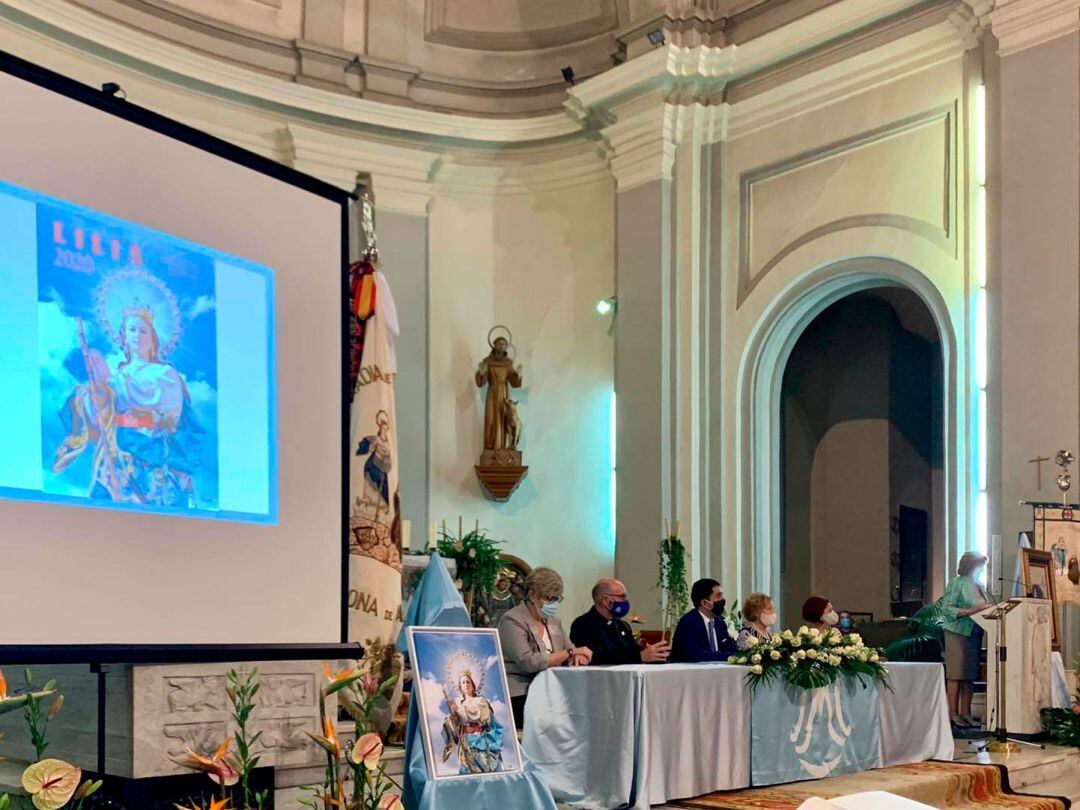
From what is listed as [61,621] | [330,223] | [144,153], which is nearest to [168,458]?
[61,621]

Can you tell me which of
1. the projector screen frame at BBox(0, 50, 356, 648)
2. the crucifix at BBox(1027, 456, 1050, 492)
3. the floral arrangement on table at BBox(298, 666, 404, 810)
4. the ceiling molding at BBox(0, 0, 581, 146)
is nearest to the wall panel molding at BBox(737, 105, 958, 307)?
the crucifix at BBox(1027, 456, 1050, 492)

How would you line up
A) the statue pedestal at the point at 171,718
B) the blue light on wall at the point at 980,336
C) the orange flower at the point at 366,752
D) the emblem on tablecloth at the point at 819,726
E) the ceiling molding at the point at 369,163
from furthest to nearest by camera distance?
1. the ceiling molding at the point at 369,163
2. the blue light on wall at the point at 980,336
3. the emblem on tablecloth at the point at 819,726
4. the statue pedestal at the point at 171,718
5. the orange flower at the point at 366,752

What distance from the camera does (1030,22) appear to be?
368 inches

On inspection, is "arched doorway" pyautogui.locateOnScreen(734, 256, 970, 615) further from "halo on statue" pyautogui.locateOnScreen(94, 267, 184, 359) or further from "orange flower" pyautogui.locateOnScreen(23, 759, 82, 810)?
"orange flower" pyautogui.locateOnScreen(23, 759, 82, 810)

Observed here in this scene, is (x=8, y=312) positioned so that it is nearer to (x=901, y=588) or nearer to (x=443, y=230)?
(x=443, y=230)

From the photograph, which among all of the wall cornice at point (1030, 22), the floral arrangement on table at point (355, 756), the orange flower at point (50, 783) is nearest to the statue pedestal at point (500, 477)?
the wall cornice at point (1030, 22)

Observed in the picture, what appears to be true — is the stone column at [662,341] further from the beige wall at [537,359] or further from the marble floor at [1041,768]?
the marble floor at [1041,768]

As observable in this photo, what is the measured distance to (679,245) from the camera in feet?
37.9

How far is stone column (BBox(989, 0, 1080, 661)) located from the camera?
9008mm

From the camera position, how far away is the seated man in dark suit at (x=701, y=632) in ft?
23.1

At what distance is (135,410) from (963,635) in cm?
637

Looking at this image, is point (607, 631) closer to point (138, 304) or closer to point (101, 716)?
point (101, 716)

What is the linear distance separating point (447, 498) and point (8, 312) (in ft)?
25.5

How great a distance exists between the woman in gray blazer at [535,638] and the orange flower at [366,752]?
10.8 feet
